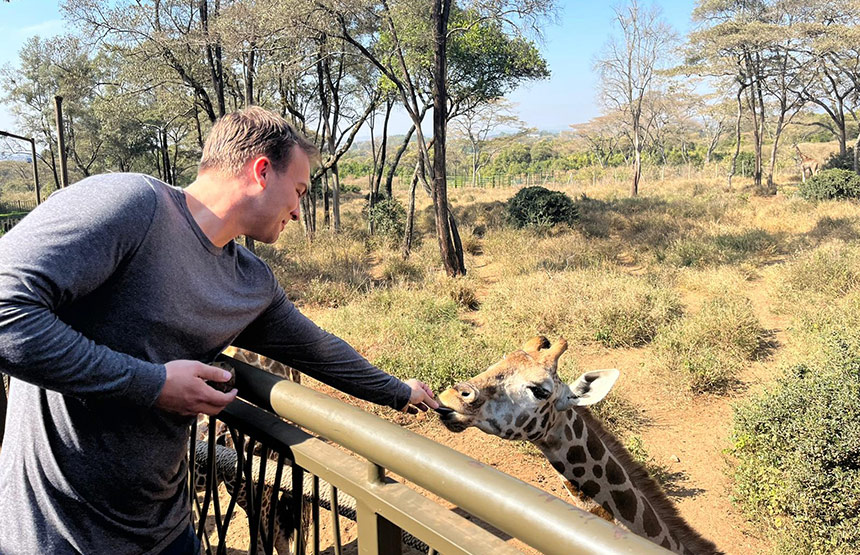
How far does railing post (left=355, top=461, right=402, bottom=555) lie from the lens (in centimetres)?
126

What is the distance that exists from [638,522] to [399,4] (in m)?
11.8

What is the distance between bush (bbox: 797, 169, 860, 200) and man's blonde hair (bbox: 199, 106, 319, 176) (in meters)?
19.1

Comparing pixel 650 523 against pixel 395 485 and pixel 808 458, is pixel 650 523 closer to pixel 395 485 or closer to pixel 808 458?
pixel 808 458

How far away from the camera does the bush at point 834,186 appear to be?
16562 millimetres

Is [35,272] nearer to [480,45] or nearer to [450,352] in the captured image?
[450,352]

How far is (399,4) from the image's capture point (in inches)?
481

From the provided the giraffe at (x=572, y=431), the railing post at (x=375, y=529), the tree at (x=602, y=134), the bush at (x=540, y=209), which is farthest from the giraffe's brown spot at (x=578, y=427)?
the tree at (x=602, y=134)

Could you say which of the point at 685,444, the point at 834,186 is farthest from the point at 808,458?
the point at 834,186

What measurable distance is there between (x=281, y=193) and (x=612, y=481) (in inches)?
83.5

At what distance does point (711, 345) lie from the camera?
21.6ft

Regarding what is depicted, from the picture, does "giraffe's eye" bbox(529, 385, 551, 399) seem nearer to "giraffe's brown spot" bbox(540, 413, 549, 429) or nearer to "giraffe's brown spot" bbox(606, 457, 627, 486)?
"giraffe's brown spot" bbox(540, 413, 549, 429)

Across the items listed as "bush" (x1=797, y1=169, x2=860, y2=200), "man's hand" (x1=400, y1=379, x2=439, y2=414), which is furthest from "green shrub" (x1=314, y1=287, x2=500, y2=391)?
"bush" (x1=797, y1=169, x2=860, y2=200)

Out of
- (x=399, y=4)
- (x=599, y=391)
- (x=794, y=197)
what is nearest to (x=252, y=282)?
(x=599, y=391)

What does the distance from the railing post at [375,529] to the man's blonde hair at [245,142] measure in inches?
30.9
